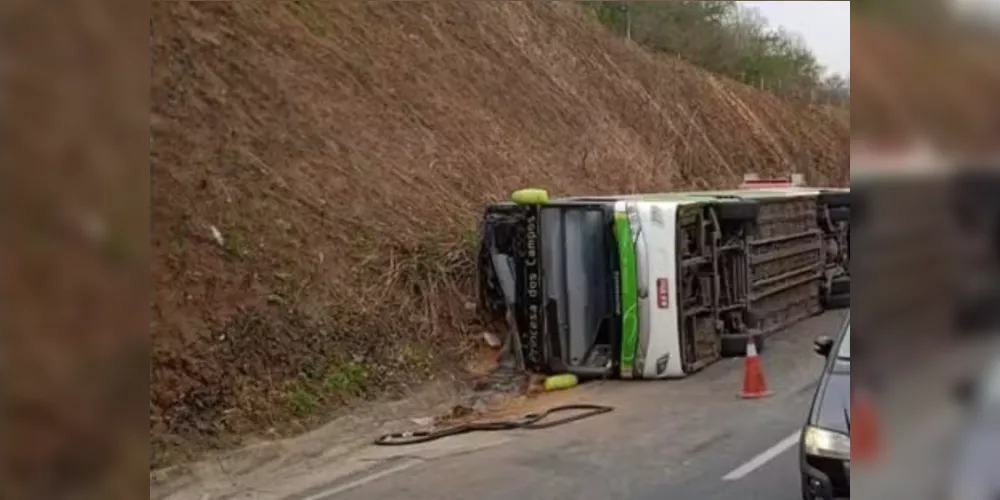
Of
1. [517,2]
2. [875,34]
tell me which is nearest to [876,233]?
[875,34]

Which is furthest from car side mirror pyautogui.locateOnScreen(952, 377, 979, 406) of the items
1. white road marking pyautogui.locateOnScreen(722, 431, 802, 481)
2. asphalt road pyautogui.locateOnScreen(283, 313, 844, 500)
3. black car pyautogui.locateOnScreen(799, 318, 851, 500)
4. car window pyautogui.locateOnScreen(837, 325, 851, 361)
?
white road marking pyautogui.locateOnScreen(722, 431, 802, 481)

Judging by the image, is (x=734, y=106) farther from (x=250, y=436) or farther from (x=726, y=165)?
(x=250, y=436)

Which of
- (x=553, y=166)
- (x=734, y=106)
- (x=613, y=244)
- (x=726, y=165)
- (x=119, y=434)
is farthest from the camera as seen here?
(x=734, y=106)

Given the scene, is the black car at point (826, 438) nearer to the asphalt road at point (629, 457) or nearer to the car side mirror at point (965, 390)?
the asphalt road at point (629, 457)

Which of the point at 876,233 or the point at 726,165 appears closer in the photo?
the point at 876,233

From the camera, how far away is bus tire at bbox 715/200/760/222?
12297mm

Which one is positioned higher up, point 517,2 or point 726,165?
point 517,2

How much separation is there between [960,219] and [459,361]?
9.88 meters

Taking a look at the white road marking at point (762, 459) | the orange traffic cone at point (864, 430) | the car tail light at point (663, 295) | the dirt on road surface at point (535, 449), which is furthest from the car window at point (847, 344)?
the car tail light at point (663, 295)

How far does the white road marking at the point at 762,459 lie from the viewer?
23.4 feet

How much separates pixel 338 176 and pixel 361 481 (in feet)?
20.3

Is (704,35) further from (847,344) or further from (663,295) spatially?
(847,344)

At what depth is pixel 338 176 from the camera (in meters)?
13.3

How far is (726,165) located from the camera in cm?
2670
